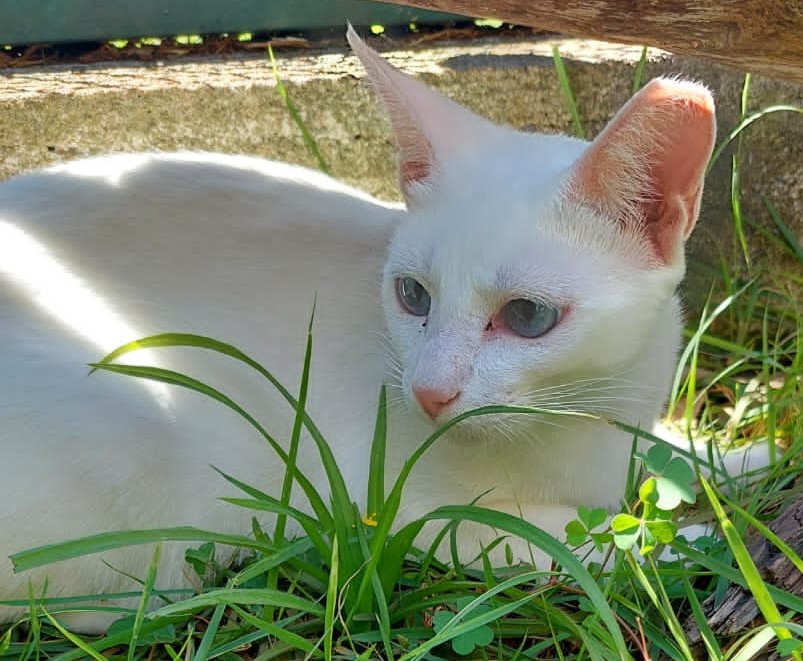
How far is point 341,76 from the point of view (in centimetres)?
312

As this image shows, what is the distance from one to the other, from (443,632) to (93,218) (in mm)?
1138

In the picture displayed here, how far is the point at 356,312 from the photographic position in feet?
7.09

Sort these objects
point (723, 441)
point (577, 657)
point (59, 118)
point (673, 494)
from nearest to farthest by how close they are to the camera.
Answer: point (673, 494) → point (577, 657) → point (723, 441) → point (59, 118)

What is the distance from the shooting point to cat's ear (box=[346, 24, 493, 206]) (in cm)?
189

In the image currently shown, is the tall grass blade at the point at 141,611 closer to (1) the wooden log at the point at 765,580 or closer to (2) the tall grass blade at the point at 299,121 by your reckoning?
(1) the wooden log at the point at 765,580

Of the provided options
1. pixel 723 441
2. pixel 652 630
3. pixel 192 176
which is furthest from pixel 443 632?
pixel 723 441

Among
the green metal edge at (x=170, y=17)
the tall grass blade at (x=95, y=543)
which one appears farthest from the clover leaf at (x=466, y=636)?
the green metal edge at (x=170, y=17)

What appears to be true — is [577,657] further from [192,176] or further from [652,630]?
[192,176]

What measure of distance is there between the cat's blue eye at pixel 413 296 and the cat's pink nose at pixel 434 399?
21 cm

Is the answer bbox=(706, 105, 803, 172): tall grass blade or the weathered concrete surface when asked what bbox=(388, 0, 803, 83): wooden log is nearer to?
bbox=(706, 105, 803, 172): tall grass blade

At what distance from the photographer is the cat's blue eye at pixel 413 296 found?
188 cm

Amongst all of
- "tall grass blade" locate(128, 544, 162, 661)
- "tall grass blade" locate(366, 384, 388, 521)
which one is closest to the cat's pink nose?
"tall grass blade" locate(366, 384, 388, 521)

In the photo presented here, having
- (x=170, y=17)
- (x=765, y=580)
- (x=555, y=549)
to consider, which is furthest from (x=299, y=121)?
(x=765, y=580)

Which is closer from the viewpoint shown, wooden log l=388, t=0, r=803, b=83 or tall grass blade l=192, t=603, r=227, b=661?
tall grass blade l=192, t=603, r=227, b=661
